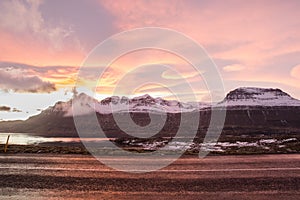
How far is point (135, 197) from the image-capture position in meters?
10.8

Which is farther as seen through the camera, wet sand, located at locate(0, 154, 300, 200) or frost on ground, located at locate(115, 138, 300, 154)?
frost on ground, located at locate(115, 138, 300, 154)

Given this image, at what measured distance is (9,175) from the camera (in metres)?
15.4

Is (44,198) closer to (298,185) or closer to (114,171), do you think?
(114,171)

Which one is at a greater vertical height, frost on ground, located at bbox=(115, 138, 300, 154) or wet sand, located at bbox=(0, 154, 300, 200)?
wet sand, located at bbox=(0, 154, 300, 200)

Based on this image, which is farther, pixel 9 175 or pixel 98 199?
pixel 9 175

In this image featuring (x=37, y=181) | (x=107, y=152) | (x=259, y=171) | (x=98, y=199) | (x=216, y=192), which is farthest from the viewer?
(x=107, y=152)

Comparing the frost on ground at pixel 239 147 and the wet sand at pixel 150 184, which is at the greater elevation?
the wet sand at pixel 150 184

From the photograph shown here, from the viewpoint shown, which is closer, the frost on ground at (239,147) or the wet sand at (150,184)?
the wet sand at (150,184)

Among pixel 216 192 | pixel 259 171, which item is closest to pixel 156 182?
pixel 216 192

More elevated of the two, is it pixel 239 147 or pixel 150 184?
pixel 150 184

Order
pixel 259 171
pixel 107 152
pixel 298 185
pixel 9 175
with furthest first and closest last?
pixel 107 152 < pixel 259 171 < pixel 9 175 < pixel 298 185

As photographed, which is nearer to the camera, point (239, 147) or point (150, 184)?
point (150, 184)

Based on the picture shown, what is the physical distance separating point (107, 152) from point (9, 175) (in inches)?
542

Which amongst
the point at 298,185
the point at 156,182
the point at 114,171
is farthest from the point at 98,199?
the point at 298,185
